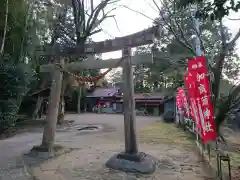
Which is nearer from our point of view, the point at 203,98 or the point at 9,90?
the point at 203,98

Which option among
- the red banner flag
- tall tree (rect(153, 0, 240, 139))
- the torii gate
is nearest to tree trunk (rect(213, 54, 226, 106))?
tall tree (rect(153, 0, 240, 139))

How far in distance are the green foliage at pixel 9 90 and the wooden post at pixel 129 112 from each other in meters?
6.61

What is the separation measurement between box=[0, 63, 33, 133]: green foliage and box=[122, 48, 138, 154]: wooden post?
661cm

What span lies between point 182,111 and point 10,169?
12.2 metres

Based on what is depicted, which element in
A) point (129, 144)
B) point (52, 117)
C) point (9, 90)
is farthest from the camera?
point (9, 90)

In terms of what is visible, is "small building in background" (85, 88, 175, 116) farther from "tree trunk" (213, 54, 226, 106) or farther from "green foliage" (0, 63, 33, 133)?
"green foliage" (0, 63, 33, 133)

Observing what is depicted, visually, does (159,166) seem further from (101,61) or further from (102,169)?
(101,61)

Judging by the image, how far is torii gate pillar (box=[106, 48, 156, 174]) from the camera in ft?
17.4

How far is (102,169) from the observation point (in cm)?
532

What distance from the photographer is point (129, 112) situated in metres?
5.65

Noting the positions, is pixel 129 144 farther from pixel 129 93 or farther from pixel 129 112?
pixel 129 93

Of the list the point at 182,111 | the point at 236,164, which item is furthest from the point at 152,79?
the point at 236,164

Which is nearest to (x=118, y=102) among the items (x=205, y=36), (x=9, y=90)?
(x=205, y=36)

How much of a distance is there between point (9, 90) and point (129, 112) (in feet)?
22.5
